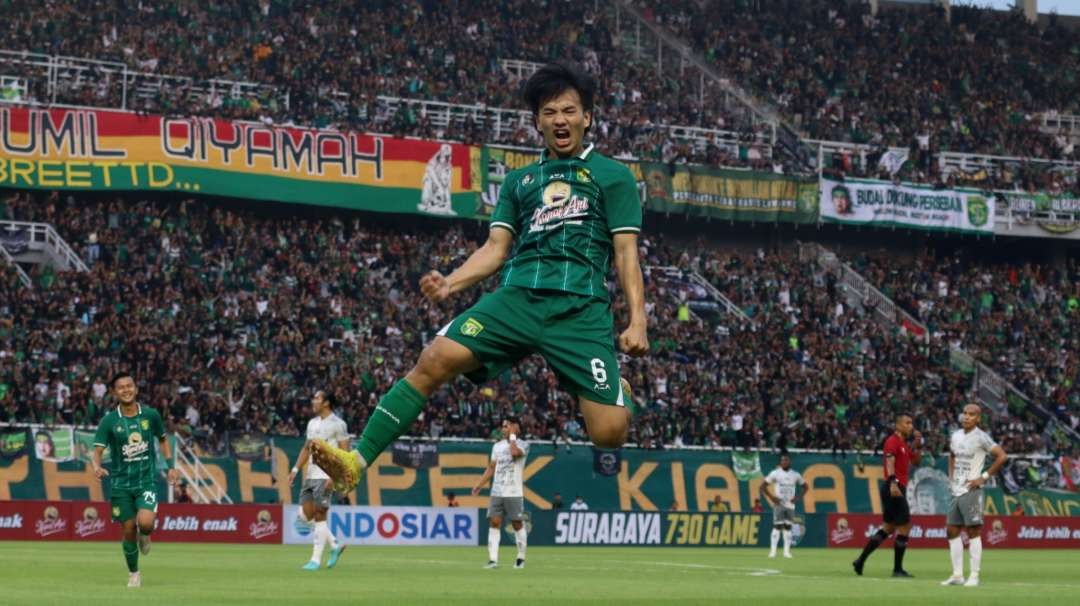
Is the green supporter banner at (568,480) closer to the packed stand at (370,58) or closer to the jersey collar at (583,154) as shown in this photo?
the packed stand at (370,58)

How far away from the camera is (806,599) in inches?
766

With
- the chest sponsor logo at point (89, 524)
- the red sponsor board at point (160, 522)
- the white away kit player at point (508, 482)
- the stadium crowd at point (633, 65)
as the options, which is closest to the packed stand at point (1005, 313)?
the stadium crowd at point (633, 65)

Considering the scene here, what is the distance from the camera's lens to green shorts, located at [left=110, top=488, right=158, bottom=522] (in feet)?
66.5

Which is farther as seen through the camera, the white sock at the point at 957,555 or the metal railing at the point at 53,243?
the metal railing at the point at 53,243

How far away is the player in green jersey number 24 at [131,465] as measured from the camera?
66.3 ft

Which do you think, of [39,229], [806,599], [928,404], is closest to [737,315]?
[928,404]

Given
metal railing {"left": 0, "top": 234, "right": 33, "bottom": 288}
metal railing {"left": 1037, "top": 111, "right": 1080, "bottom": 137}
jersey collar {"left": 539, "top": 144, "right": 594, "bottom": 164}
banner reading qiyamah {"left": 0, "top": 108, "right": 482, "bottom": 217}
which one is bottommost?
jersey collar {"left": 539, "top": 144, "right": 594, "bottom": 164}

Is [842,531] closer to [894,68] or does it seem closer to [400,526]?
[400,526]

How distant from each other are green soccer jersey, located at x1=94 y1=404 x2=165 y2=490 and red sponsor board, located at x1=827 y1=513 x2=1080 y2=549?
25.4 m

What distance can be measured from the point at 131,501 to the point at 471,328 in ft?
37.2

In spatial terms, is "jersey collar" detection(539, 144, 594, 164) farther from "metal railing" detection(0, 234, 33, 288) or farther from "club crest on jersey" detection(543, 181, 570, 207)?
"metal railing" detection(0, 234, 33, 288)

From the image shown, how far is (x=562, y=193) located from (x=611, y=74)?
50830 mm

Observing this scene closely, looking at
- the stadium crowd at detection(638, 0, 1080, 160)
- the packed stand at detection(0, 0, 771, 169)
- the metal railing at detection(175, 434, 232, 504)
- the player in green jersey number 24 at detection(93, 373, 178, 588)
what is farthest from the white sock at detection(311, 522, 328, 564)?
the stadium crowd at detection(638, 0, 1080, 160)

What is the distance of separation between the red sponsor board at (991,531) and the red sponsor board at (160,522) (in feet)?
46.2
